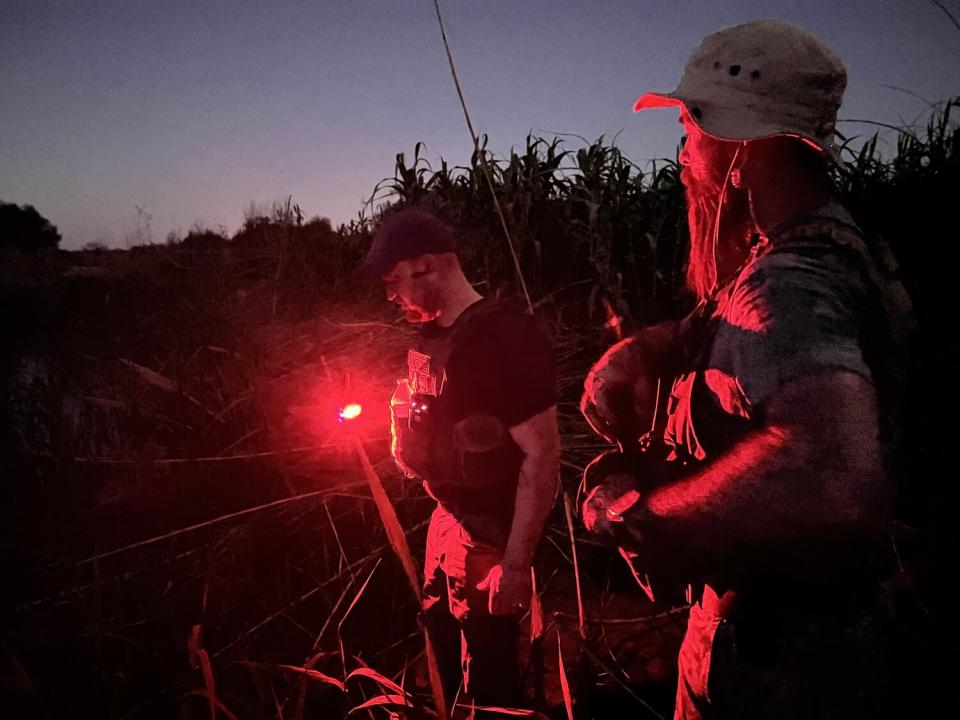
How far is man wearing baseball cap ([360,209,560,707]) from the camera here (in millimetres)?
1849

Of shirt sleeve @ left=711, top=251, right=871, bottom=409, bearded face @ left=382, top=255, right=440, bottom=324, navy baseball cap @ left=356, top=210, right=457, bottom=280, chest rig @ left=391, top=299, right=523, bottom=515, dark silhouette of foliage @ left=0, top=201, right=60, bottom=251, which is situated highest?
dark silhouette of foliage @ left=0, top=201, right=60, bottom=251

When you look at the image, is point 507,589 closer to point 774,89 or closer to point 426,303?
point 426,303

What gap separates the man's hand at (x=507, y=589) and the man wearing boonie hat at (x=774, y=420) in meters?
0.65

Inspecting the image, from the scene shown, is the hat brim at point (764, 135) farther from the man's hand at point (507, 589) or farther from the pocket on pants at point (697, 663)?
the man's hand at point (507, 589)

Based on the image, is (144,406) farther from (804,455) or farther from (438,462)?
(804,455)

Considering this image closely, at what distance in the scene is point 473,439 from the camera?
5.94 feet

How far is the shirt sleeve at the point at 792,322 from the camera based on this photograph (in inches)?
31.1

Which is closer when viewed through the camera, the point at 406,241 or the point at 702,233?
the point at 702,233

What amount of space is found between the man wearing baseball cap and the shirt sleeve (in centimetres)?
97

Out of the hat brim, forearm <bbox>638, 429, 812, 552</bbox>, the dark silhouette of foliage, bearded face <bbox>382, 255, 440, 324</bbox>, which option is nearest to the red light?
bearded face <bbox>382, 255, 440, 324</bbox>

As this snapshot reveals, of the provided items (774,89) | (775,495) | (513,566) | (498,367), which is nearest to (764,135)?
(774,89)

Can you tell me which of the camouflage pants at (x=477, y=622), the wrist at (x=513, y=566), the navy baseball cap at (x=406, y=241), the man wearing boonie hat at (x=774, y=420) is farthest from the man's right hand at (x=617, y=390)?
the navy baseball cap at (x=406, y=241)

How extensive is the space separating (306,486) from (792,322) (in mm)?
3335

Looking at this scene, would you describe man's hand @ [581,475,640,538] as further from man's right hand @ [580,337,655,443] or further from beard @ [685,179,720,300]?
beard @ [685,179,720,300]
